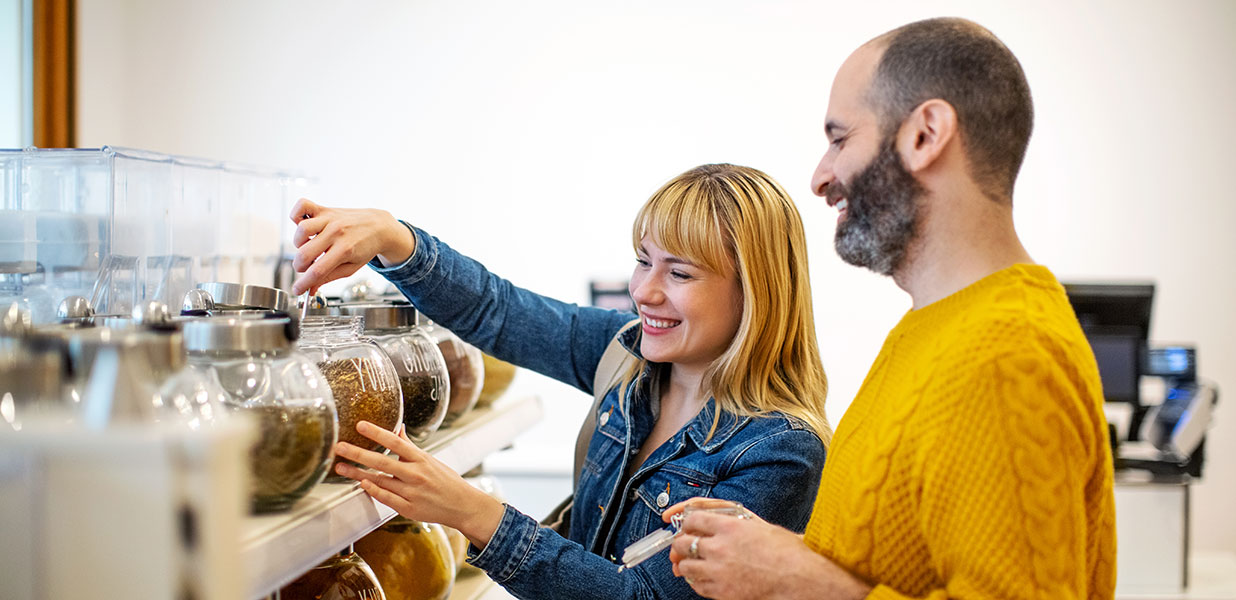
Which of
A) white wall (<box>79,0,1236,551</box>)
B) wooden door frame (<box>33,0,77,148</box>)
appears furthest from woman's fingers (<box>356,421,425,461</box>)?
wooden door frame (<box>33,0,77,148</box>)

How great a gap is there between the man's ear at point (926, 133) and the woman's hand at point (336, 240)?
714 millimetres

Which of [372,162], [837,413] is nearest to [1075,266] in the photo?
[837,413]

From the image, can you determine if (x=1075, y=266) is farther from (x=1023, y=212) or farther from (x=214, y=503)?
(x=214, y=503)

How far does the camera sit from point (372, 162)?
4.30 meters

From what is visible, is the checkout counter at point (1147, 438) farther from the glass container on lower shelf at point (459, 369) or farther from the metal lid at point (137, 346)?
the metal lid at point (137, 346)

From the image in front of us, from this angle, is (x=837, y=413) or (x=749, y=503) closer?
(x=749, y=503)

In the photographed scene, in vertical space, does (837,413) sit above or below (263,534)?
below

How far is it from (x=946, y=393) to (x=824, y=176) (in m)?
0.29

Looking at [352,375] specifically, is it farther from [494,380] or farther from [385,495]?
[494,380]

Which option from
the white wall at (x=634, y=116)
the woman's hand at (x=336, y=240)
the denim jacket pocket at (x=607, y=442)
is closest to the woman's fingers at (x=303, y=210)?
the woman's hand at (x=336, y=240)

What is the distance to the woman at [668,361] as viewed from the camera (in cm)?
124

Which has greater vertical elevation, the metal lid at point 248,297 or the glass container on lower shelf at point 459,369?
the metal lid at point 248,297

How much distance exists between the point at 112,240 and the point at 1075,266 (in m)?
3.85

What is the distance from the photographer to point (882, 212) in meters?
0.96
